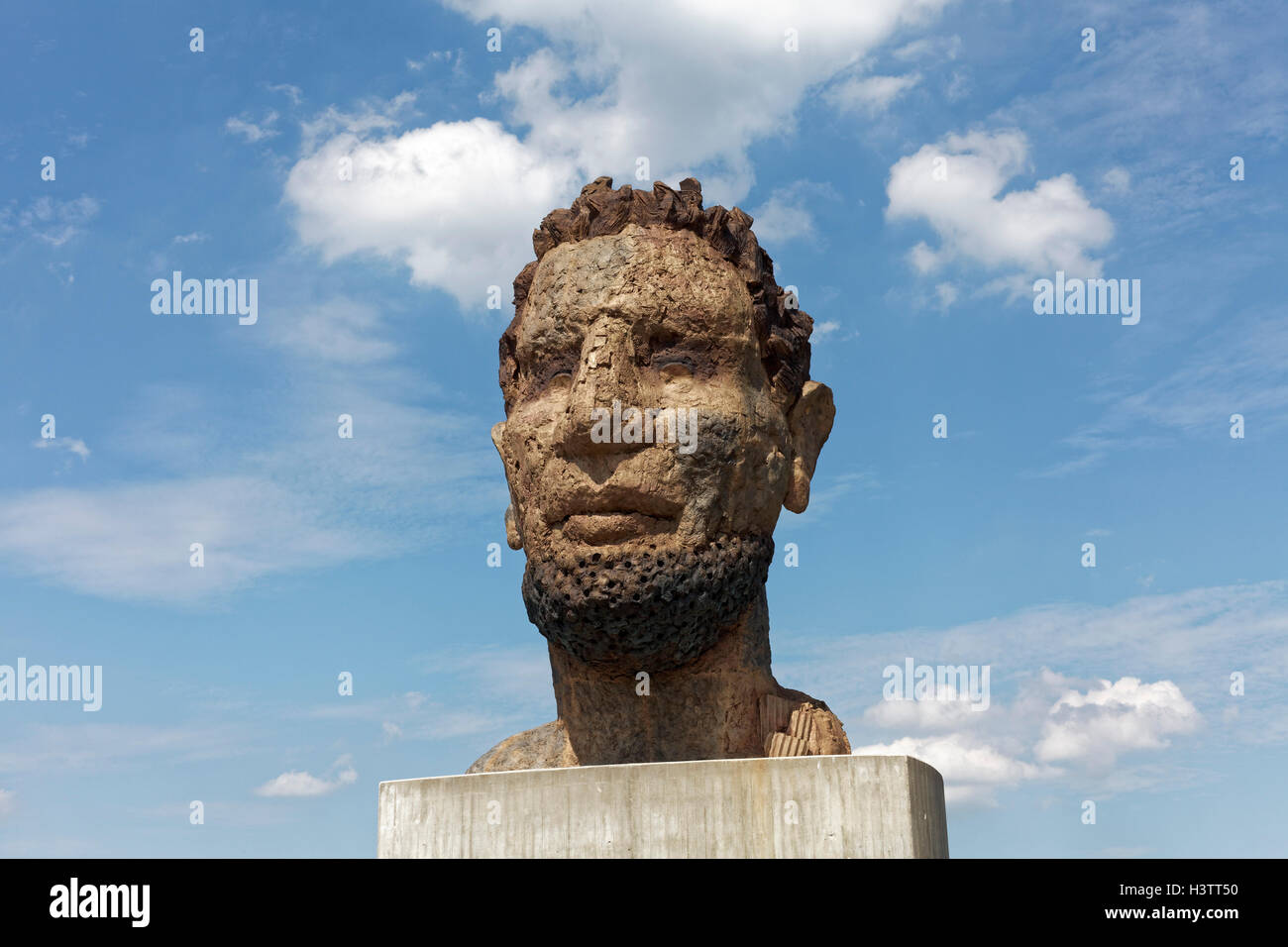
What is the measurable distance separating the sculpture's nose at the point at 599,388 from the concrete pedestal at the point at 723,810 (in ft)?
5.65

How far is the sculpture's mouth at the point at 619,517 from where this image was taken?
21.5 ft

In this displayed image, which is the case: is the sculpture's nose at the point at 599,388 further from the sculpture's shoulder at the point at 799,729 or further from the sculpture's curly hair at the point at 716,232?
the sculpture's shoulder at the point at 799,729

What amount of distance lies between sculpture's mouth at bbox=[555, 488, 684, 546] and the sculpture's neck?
76 centimetres

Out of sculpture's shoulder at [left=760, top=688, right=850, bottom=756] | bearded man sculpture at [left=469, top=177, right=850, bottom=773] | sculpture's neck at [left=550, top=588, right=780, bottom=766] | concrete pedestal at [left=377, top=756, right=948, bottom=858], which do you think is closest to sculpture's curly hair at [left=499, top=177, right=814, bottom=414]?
bearded man sculpture at [left=469, top=177, right=850, bottom=773]

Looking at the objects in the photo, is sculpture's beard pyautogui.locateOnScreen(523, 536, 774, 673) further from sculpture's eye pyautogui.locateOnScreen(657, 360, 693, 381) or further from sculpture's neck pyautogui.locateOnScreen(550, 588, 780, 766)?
sculpture's eye pyautogui.locateOnScreen(657, 360, 693, 381)

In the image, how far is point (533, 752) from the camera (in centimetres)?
759

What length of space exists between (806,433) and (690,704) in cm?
183

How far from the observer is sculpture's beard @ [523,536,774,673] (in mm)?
6477

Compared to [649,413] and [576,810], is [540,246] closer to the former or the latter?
[649,413]

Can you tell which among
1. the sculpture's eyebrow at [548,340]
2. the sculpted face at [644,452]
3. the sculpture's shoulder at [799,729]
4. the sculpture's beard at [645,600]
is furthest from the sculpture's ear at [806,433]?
the sculpture's eyebrow at [548,340]

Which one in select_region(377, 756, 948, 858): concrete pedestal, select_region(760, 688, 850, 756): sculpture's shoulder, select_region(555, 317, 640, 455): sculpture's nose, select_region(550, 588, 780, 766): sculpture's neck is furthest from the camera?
select_region(550, 588, 780, 766): sculpture's neck

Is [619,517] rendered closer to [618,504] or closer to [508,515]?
[618,504]
